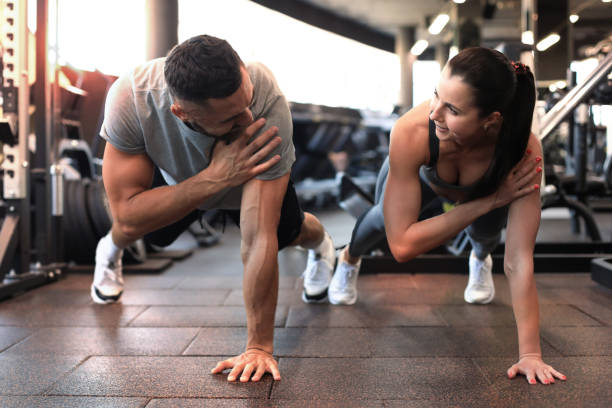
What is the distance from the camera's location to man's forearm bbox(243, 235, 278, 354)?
4.59 feet

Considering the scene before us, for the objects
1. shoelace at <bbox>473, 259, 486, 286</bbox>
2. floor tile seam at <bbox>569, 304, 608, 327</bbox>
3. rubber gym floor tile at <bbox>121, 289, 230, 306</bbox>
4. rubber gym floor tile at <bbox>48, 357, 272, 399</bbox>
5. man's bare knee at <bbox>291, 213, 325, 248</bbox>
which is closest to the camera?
rubber gym floor tile at <bbox>48, 357, 272, 399</bbox>

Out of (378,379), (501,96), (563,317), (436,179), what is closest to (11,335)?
(378,379)

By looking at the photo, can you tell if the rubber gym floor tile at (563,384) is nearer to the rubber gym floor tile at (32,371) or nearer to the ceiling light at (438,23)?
the rubber gym floor tile at (32,371)

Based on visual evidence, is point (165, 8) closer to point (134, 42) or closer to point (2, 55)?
point (134, 42)

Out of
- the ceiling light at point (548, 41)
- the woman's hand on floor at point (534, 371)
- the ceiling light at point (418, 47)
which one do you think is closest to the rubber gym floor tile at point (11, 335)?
the woman's hand on floor at point (534, 371)

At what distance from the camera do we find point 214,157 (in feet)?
4.71

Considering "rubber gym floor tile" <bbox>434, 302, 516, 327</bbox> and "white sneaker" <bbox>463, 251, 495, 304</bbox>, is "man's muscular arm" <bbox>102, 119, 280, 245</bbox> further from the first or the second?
"white sneaker" <bbox>463, 251, 495, 304</bbox>

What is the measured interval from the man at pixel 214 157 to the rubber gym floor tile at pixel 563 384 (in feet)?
1.87

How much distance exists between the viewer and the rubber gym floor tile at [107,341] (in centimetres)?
161

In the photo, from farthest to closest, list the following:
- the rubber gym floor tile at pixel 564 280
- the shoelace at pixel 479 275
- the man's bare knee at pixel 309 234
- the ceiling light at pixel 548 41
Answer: the ceiling light at pixel 548 41 < the rubber gym floor tile at pixel 564 280 < the shoelace at pixel 479 275 < the man's bare knee at pixel 309 234

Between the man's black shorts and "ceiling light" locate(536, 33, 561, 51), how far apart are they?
7.59 meters

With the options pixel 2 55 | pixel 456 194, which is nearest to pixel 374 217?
pixel 456 194

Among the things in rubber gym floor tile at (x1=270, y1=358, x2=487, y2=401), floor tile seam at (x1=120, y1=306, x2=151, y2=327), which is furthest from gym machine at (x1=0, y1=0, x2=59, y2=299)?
rubber gym floor tile at (x1=270, y1=358, x2=487, y2=401)

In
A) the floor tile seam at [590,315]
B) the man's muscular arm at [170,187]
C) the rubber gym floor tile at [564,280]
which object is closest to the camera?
the man's muscular arm at [170,187]
